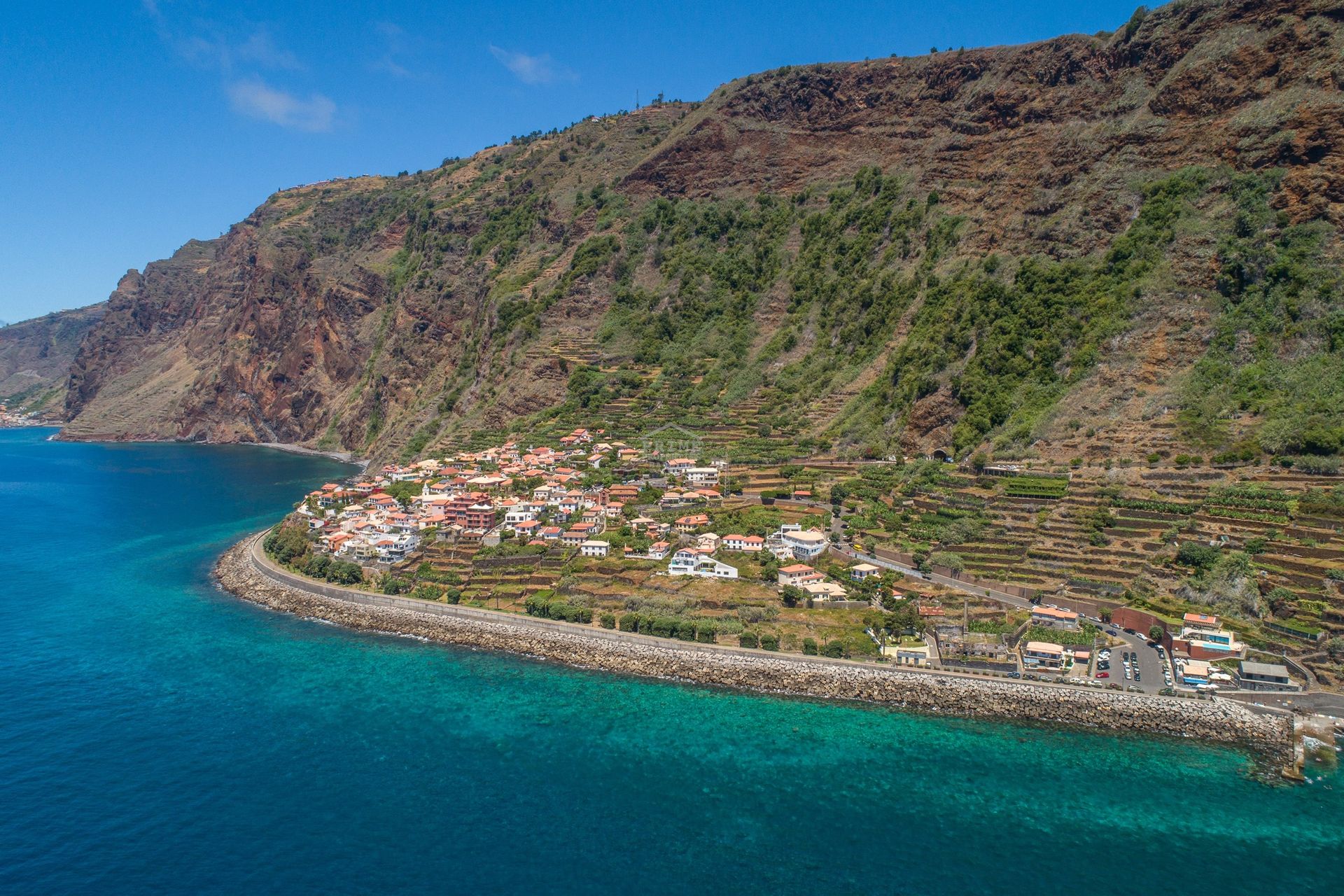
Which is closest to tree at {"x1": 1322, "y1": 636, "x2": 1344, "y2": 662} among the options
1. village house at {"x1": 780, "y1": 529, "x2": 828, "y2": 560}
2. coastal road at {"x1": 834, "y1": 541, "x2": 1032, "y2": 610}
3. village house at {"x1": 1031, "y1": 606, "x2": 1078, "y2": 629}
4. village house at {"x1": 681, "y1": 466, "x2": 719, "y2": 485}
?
village house at {"x1": 1031, "y1": 606, "x2": 1078, "y2": 629}

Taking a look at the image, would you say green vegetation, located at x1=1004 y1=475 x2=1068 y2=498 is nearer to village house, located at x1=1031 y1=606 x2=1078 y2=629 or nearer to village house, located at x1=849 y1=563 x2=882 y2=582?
village house, located at x1=1031 y1=606 x2=1078 y2=629

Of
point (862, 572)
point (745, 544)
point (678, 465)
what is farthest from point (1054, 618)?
point (678, 465)

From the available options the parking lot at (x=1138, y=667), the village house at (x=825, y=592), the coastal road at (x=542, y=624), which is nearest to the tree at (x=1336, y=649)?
the parking lot at (x=1138, y=667)

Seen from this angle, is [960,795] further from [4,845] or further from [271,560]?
[271,560]

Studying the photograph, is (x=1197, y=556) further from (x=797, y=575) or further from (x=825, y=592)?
(x=797, y=575)

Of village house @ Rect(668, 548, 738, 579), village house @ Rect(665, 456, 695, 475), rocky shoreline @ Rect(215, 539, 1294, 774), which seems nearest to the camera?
rocky shoreline @ Rect(215, 539, 1294, 774)
